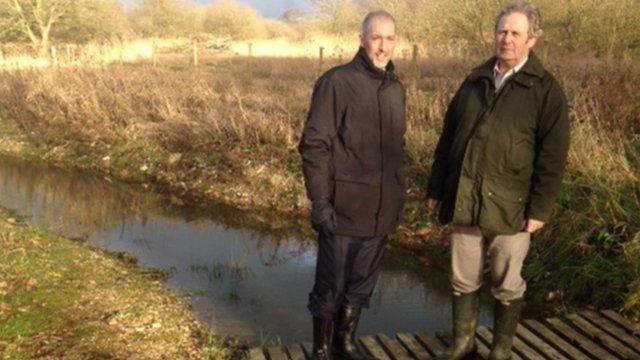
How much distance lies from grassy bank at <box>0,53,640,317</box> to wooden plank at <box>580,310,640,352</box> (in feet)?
1.05

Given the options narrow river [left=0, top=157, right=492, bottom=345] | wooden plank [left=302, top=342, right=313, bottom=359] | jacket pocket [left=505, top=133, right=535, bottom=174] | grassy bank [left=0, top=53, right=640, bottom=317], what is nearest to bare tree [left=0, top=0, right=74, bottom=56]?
grassy bank [left=0, top=53, right=640, bottom=317]

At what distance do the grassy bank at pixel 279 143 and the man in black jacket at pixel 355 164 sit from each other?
2.68m

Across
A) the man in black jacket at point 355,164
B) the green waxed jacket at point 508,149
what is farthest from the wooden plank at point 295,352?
the green waxed jacket at point 508,149

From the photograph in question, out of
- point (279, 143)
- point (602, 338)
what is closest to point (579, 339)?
point (602, 338)

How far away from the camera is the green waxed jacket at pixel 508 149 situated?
3240mm

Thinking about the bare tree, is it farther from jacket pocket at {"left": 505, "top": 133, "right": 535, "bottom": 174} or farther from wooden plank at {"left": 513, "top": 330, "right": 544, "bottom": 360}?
jacket pocket at {"left": 505, "top": 133, "right": 535, "bottom": 174}

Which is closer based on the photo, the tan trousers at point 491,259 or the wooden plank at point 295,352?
the tan trousers at point 491,259

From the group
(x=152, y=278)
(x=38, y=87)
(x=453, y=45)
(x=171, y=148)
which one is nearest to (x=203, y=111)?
(x=171, y=148)

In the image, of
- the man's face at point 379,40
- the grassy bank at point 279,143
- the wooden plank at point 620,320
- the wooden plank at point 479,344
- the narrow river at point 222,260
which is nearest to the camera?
the man's face at point 379,40

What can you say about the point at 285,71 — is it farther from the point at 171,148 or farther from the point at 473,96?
the point at 473,96

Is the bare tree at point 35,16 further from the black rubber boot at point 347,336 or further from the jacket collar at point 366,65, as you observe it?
the jacket collar at point 366,65

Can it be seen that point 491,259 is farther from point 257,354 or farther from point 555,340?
point 257,354

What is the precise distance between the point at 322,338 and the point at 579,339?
81.6 inches

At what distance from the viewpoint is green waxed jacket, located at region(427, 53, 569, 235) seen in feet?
10.6
